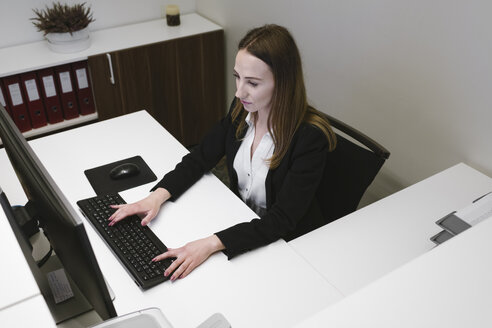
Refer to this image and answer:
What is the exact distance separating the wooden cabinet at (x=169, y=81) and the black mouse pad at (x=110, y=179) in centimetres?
104

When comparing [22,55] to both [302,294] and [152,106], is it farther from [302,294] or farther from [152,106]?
[302,294]

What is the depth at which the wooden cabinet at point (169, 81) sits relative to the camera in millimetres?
2605

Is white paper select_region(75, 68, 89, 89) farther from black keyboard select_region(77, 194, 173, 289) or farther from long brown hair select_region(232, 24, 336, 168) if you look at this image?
long brown hair select_region(232, 24, 336, 168)

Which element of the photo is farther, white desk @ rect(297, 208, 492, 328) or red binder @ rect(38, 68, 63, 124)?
red binder @ rect(38, 68, 63, 124)

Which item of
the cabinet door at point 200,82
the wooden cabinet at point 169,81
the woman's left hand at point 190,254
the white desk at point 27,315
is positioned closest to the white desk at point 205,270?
the woman's left hand at point 190,254

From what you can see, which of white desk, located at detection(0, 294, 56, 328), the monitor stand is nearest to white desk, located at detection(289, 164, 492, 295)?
the monitor stand

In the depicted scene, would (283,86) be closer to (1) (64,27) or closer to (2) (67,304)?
(2) (67,304)

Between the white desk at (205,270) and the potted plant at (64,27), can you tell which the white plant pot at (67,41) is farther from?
the white desk at (205,270)

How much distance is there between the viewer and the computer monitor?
82 centimetres

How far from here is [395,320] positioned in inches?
17.6

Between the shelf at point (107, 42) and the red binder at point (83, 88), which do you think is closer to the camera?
the shelf at point (107, 42)

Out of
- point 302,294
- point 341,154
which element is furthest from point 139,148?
point 302,294

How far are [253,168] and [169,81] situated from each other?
138 cm

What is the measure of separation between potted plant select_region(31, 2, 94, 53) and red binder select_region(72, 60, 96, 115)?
0.32 feet
